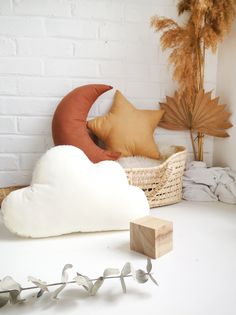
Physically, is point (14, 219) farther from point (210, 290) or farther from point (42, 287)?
point (210, 290)

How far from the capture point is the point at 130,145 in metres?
1.16

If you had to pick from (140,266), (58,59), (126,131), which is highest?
(58,59)

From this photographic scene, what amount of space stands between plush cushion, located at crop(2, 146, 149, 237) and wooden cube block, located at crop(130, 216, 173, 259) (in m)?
0.10

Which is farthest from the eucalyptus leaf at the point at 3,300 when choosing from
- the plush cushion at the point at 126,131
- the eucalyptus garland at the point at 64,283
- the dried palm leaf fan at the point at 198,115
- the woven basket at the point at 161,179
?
the dried palm leaf fan at the point at 198,115

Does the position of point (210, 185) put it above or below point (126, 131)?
below

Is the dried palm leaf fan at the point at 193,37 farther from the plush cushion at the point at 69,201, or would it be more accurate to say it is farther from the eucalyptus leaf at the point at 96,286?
the eucalyptus leaf at the point at 96,286

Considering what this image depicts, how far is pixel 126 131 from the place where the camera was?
1.16 metres

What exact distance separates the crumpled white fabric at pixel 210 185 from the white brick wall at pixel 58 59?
1.36ft

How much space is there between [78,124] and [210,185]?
557 millimetres

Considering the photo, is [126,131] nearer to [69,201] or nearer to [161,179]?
[161,179]

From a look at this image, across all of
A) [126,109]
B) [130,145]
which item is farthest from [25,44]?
[130,145]

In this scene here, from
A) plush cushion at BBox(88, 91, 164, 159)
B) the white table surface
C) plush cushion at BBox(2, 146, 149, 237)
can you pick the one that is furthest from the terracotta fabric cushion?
the white table surface

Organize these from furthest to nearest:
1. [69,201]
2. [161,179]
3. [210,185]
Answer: [210,185]
[161,179]
[69,201]

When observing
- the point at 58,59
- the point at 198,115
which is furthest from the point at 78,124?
the point at 198,115
